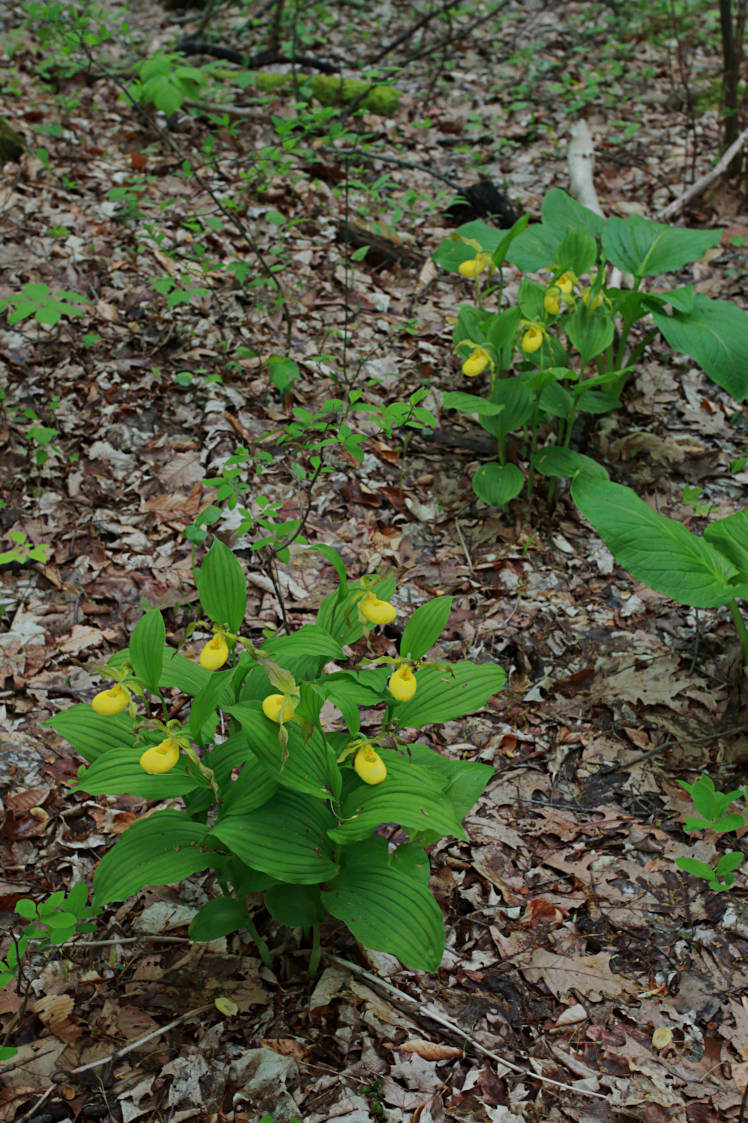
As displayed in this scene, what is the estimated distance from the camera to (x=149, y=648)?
1.69 meters

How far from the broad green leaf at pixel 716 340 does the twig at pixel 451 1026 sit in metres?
2.48

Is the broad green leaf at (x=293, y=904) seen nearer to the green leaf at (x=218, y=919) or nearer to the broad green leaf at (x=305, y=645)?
the green leaf at (x=218, y=919)

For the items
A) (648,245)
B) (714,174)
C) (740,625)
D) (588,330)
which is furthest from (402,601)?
(714,174)

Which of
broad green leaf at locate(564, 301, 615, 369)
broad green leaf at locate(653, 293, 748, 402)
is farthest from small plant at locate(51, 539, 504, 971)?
broad green leaf at locate(653, 293, 748, 402)

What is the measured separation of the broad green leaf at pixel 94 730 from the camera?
1.80 meters

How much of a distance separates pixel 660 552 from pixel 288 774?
147 cm

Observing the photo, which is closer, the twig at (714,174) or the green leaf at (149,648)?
the green leaf at (149,648)

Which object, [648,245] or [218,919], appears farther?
[648,245]

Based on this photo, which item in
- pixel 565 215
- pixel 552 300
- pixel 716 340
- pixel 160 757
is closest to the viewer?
pixel 160 757

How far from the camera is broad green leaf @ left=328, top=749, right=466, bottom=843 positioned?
61.5 inches

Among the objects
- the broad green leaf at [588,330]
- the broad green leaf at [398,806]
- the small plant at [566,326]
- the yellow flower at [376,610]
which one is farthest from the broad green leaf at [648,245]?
the broad green leaf at [398,806]

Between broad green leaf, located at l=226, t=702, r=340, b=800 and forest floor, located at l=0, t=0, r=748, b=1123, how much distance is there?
0.66m

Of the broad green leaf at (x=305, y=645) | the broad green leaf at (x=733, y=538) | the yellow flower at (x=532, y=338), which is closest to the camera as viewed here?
the broad green leaf at (x=305, y=645)

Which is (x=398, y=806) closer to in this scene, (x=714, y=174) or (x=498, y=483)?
(x=498, y=483)
